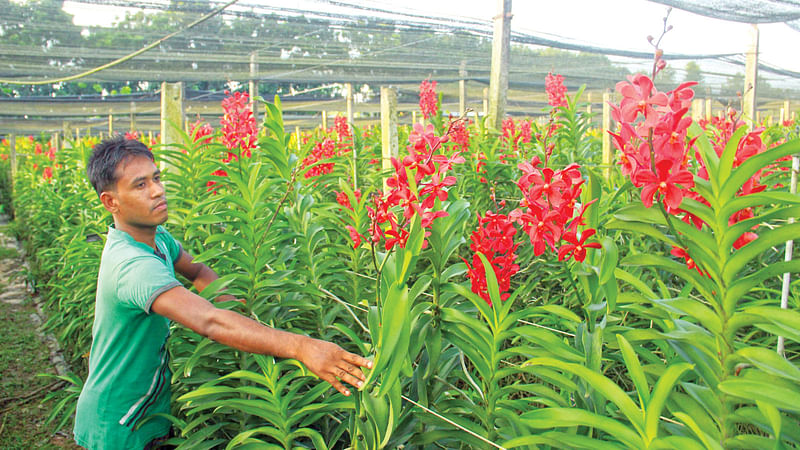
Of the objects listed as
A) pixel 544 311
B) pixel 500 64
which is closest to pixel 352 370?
pixel 544 311

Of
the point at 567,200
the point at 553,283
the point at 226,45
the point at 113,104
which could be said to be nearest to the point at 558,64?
the point at 226,45

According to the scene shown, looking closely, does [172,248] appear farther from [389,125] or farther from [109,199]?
[389,125]

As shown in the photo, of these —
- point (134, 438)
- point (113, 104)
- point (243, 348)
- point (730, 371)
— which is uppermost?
point (113, 104)

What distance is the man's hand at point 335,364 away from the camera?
116 cm

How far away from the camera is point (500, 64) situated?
4266 millimetres

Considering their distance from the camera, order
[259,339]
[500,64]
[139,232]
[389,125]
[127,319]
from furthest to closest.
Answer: [500,64], [389,125], [139,232], [127,319], [259,339]

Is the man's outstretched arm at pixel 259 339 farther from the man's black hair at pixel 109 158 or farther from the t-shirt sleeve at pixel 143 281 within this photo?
the man's black hair at pixel 109 158

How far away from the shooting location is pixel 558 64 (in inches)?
439

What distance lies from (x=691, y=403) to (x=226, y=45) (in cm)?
791

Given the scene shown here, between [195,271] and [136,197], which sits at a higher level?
[136,197]

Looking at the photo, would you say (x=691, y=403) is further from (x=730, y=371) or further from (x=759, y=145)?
(x=759, y=145)

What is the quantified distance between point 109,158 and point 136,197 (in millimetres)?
145

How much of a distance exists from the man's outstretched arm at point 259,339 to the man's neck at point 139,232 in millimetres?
345

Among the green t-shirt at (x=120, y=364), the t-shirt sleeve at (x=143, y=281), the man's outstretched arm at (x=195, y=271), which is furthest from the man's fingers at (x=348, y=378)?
the man's outstretched arm at (x=195, y=271)
